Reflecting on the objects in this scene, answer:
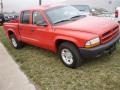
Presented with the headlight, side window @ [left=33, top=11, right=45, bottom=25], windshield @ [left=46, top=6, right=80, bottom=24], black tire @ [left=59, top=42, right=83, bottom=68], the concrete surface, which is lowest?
the concrete surface

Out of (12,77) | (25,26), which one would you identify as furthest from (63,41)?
(25,26)

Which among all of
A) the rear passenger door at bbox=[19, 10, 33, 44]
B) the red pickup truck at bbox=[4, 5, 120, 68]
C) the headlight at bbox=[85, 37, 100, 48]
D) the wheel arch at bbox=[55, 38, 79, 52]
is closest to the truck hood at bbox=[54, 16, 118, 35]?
Answer: the red pickup truck at bbox=[4, 5, 120, 68]

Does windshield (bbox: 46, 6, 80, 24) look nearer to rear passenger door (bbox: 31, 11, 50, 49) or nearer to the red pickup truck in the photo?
the red pickup truck

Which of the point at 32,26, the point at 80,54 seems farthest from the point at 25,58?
the point at 80,54

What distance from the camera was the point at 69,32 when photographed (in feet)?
19.8

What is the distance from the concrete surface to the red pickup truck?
3.51 ft

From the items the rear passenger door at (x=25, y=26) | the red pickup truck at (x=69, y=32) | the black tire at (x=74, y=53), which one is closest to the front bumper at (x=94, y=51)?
the red pickup truck at (x=69, y=32)

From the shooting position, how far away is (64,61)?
21.3 ft

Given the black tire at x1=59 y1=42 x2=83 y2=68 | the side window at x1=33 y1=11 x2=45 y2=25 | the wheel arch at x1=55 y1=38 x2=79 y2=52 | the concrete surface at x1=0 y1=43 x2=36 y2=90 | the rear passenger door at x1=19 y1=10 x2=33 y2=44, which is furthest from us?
the rear passenger door at x1=19 y1=10 x2=33 y2=44

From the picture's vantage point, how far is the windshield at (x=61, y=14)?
22.3ft

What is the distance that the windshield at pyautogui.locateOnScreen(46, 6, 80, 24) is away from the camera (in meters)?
6.79

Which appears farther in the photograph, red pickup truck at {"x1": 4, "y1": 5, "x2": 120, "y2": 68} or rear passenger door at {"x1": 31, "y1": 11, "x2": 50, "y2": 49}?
rear passenger door at {"x1": 31, "y1": 11, "x2": 50, "y2": 49}

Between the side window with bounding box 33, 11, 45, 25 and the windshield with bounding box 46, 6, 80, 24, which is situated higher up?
the windshield with bounding box 46, 6, 80, 24

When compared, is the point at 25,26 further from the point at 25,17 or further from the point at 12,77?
the point at 12,77
